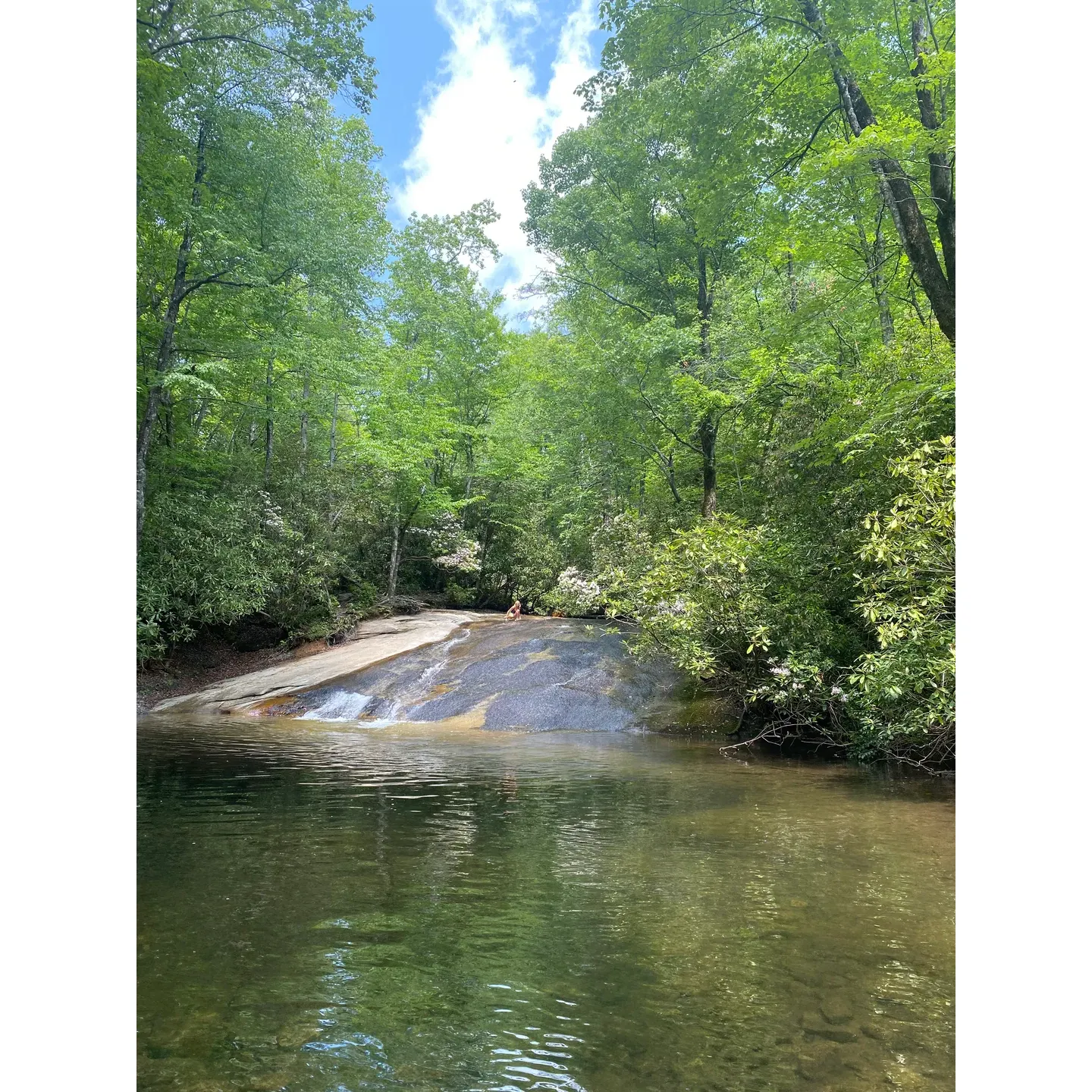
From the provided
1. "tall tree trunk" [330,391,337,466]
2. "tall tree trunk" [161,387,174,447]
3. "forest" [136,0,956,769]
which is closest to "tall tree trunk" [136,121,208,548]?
"forest" [136,0,956,769]

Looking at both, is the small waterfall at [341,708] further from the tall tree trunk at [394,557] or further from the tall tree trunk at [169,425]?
the tall tree trunk at [394,557]

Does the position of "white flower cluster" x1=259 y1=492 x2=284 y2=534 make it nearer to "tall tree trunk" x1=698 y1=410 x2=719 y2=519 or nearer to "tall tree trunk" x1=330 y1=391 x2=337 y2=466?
"tall tree trunk" x1=330 y1=391 x2=337 y2=466

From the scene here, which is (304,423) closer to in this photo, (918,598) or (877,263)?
(877,263)

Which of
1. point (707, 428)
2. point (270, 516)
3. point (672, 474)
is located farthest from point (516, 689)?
point (270, 516)

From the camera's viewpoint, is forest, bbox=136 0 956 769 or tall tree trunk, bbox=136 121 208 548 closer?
forest, bbox=136 0 956 769

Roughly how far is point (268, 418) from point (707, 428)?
30.4ft

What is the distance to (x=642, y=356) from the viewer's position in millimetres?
16141

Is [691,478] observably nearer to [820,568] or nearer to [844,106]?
[820,568]

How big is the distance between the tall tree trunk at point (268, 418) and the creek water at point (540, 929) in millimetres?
8886

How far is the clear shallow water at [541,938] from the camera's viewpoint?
100 inches

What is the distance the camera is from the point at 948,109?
6812mm

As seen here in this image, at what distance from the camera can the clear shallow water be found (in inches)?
100

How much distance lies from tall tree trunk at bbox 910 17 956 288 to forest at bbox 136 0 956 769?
0.05m
